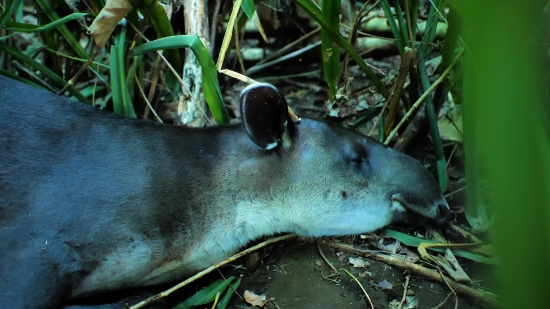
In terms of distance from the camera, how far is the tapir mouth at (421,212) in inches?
109

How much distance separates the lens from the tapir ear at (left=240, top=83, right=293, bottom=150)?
2.46 m

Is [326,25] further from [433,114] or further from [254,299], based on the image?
[254,299]

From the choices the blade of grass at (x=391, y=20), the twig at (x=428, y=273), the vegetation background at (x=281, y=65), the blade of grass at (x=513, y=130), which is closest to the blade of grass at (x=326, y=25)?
the vegetation background at (x=281, y=65)

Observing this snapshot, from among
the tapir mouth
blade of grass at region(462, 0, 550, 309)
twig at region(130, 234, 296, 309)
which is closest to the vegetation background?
the tapir mouth

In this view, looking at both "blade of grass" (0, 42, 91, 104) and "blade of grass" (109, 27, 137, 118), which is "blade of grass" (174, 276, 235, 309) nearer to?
"blade of grass" (109, 27, 137, 118)

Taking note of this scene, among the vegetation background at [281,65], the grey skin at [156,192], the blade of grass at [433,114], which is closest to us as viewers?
the grey skin at [156,192]

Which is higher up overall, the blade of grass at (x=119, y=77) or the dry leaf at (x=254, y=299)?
the blade of grass at (x=119, y=77)

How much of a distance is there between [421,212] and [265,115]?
934 mm

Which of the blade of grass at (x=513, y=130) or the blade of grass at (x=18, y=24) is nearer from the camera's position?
the blade of grass at (x=513, y=130)

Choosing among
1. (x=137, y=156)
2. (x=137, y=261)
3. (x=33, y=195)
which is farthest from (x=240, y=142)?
(x=33, y=195)

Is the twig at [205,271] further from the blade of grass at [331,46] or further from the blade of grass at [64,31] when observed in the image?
the blade of grass at [64,31]

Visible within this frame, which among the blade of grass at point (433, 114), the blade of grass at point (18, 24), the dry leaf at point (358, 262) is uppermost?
the blade of grass at point (18, 24)

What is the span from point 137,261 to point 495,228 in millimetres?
2010

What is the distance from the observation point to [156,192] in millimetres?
2471
